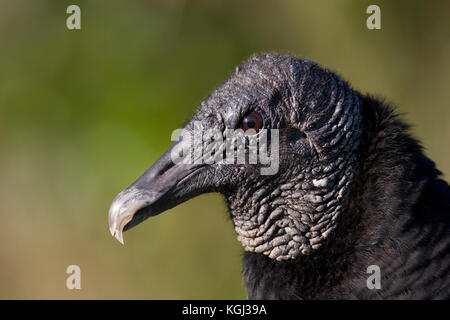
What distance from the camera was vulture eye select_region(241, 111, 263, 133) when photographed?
323 cm

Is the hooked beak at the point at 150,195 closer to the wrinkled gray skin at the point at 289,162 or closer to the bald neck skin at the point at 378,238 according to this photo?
the wrinkled gray skin at the point at 289,162

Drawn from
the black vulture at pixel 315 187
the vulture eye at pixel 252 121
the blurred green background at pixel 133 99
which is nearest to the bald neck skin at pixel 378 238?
the black vulture at pixel 315 187

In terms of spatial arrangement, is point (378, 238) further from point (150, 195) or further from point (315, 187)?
point (150, 195)

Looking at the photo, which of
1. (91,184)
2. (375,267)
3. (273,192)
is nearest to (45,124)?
(91,184)

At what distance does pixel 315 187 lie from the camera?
3.25 metres

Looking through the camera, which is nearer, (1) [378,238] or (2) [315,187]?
(1) [378,238]

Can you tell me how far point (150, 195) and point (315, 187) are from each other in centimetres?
89

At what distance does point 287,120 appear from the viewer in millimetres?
3266

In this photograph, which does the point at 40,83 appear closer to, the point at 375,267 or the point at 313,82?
the point at 313,82

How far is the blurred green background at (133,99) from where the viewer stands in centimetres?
713

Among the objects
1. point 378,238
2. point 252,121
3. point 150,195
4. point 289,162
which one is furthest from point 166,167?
point 378,238

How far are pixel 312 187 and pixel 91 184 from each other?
4.61 metres
